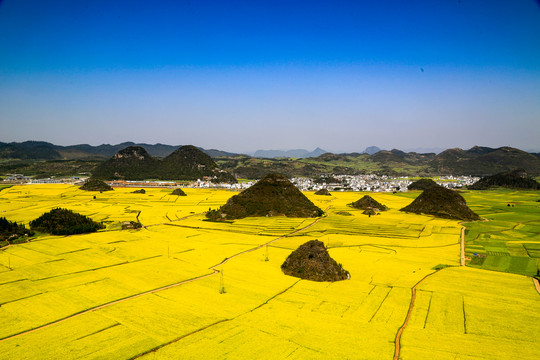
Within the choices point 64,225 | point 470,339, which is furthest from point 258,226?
point 470,339

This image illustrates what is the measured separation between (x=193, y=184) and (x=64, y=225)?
375 ft

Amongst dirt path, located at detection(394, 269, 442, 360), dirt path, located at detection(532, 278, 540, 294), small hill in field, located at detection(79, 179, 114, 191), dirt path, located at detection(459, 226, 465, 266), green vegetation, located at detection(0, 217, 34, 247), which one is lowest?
dirt path, located at detection(459, 226, 465, 266)

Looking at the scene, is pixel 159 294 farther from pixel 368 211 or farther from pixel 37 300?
pixel 368 211

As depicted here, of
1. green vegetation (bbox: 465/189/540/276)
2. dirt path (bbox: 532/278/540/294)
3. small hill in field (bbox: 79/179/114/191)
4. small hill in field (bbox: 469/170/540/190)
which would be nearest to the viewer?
dirt path (bbox: 532/278/540/294)

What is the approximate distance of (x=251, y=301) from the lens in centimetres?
2969

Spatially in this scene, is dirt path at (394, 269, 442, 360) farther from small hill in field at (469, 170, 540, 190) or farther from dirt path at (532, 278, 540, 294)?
small hill in field at (469, 170, 540, 190)

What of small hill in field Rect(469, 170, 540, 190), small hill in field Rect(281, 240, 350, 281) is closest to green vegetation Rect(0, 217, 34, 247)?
small hill in field Rect(281, 240, 350, 281)

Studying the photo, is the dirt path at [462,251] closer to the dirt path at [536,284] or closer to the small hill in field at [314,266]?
the dirt path at [536,284]

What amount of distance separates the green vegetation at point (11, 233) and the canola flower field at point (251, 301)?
2967 millimetres

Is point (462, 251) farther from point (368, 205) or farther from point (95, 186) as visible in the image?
point (95, 186)

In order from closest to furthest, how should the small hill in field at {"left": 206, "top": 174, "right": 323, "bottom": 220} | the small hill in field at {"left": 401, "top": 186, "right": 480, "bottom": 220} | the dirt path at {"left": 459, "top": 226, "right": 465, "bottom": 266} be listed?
1. the dirt path at {"left": 459, "top": 226, "right": 465, "bottom": 266}
2. the small hill in field at {"left": 401, "top": 186, "right": 480, "bottom": 220}
3. the small hill in field at {"left": 206, "top": 174, "right": 323, "bottom": 220}

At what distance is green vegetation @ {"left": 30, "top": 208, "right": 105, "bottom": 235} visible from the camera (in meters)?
58.7

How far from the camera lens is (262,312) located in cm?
2709

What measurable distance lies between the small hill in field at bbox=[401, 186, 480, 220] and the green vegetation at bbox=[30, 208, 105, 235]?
81026 mm
